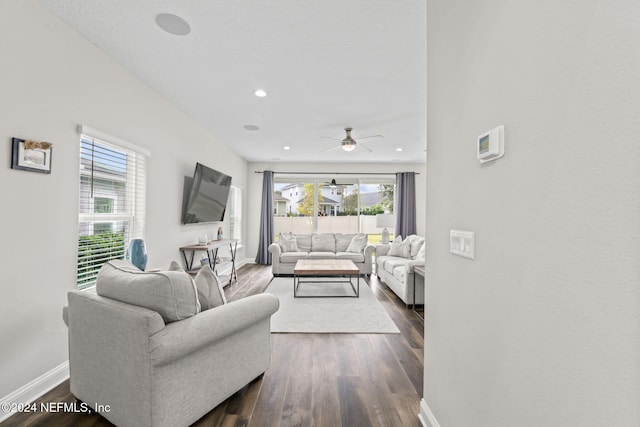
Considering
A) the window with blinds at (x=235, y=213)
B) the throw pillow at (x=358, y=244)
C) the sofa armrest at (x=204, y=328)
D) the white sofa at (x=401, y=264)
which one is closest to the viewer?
the sofa armrest at (x=204, y=328)

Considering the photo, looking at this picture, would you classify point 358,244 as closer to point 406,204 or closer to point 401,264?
point 401,264

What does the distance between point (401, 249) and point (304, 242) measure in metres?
2.16

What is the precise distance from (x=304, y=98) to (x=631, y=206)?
10.9ft

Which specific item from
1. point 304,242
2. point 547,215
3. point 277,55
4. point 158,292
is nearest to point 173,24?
point 277,55

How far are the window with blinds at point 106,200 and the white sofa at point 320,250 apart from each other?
300 cm

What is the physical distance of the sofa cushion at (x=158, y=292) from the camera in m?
1.56

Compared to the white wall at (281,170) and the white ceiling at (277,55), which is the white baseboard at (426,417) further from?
the white wall at (281,170)

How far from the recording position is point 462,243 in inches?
51.8

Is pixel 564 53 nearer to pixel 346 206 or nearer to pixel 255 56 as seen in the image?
pixel 255 56

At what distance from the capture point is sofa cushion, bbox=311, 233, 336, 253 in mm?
6434

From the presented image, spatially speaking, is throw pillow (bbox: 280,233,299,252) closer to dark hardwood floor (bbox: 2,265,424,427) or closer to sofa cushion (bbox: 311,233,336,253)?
sofa cushion (bbox: 311,233,336,253)

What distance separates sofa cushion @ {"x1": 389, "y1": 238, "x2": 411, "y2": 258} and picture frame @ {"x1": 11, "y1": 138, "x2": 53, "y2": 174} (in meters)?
4.98

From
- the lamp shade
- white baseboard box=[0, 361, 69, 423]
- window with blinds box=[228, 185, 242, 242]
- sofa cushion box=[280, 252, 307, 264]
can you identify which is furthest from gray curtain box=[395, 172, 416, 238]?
white baseboard box=[0, 361, 69, 423]

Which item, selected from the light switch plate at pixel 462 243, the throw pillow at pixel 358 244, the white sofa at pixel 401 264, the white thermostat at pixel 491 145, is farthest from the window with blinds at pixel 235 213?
the white thermostat at pixel 491 145
